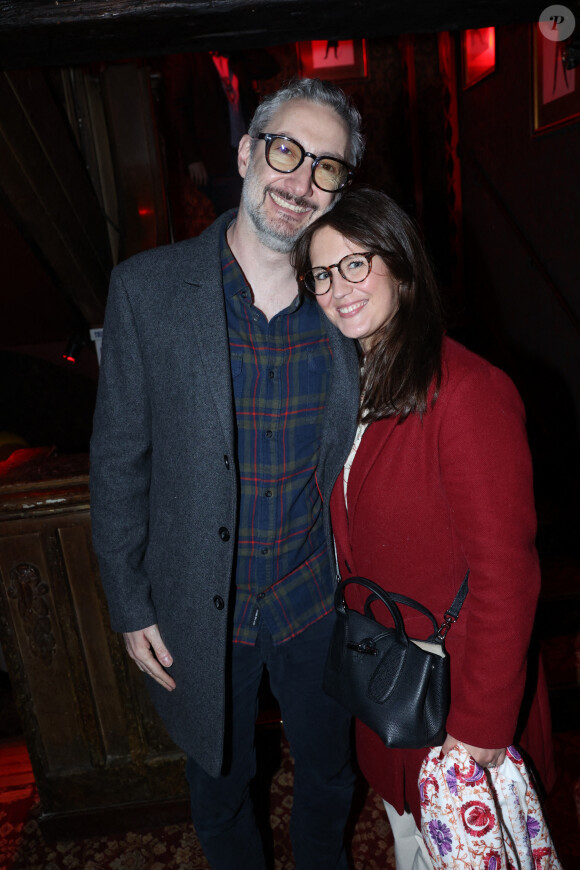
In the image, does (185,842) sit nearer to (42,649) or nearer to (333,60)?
(42,649)

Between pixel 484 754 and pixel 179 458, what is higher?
pixel 179 458

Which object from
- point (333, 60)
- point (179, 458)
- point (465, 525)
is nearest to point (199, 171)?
point (333, 60)

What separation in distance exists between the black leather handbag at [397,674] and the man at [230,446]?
0.26 m

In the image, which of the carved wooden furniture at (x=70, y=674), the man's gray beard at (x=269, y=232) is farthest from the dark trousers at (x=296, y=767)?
the man's gray beard at (x=269, y=232)

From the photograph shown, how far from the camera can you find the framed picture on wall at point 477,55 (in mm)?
4289

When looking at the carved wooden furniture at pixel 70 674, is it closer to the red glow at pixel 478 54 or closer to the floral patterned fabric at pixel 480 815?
the floral patterned fabric at pixel 480 815

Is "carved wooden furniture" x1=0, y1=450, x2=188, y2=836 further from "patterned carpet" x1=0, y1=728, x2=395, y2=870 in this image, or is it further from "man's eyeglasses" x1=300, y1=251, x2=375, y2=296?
"man's eyeglasses" x1=300, y1=251, x2=375, y2=296

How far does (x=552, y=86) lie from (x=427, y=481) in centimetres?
316

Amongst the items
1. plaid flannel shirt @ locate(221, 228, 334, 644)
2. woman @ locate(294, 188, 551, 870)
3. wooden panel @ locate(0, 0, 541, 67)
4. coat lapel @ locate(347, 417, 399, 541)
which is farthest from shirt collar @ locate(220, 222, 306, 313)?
wooden panel @ locate(0, 0, 541, 67)

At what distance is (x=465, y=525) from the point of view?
1.14m

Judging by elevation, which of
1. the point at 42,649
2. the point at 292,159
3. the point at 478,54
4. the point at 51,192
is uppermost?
the point at 478,54

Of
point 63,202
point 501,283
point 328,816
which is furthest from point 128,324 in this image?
point 501,283

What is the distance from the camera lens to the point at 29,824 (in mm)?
2268

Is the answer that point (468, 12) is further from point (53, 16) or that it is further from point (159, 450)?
point (159, 450)
